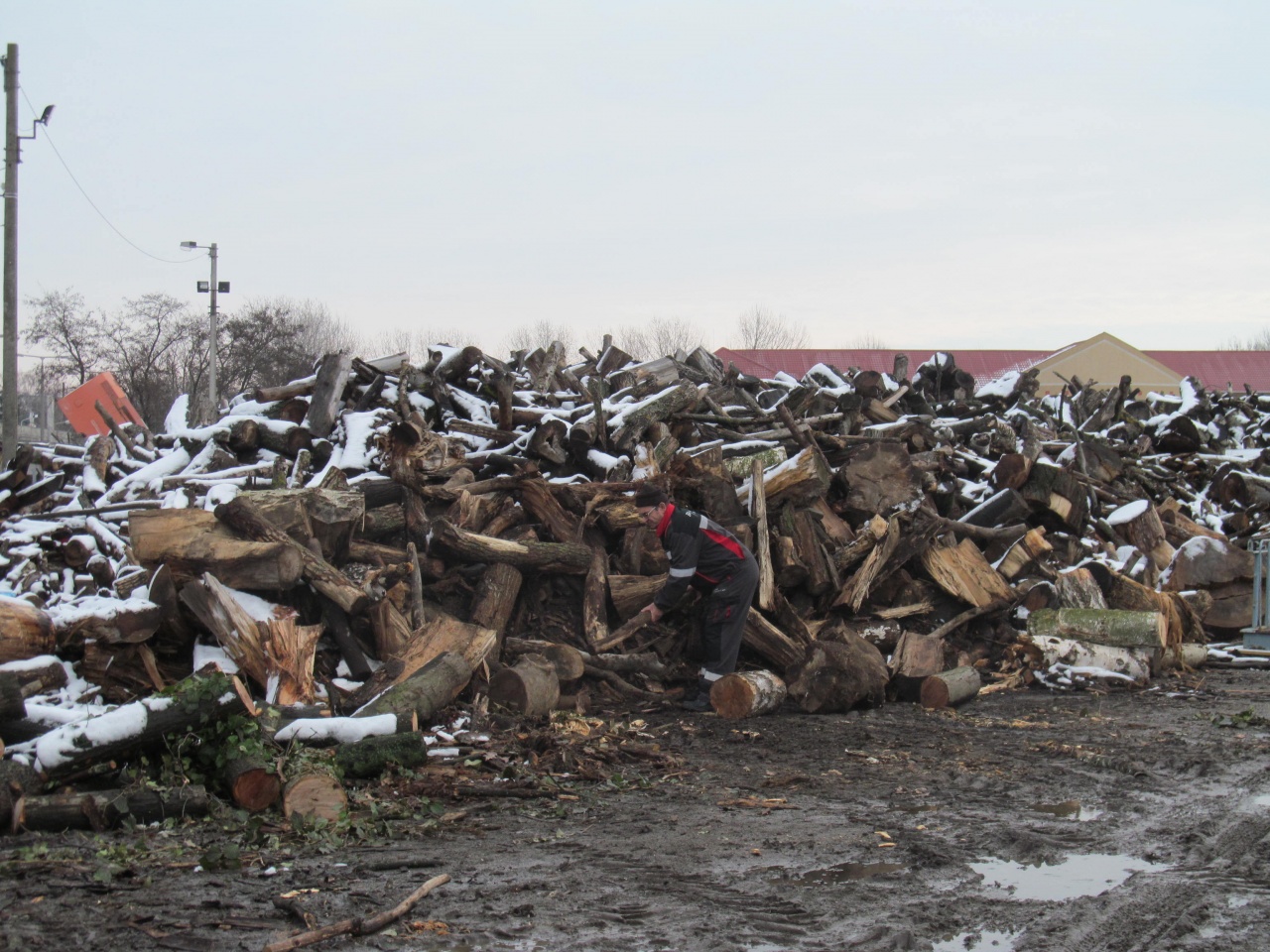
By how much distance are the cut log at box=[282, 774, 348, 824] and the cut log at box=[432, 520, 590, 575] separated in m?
3.16

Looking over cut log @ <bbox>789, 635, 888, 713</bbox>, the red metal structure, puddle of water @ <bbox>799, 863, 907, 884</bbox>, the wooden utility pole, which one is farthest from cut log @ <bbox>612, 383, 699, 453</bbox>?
the wooden utility pole

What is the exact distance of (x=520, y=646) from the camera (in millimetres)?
7695

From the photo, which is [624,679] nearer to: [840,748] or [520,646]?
[520,646]

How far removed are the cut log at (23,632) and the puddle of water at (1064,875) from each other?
16.4 ft

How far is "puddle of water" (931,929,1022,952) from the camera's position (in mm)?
3273

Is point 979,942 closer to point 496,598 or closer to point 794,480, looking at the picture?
point 496,598

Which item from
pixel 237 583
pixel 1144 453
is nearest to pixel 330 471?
pixel 237 583

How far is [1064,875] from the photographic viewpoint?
4.03 m

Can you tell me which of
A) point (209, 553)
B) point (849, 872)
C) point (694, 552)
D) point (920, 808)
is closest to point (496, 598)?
point (694, 552)

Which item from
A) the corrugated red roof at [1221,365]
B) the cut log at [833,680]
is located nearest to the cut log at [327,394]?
the cut log at [833,680]

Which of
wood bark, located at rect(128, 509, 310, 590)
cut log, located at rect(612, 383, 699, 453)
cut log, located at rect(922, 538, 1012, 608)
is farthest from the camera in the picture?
cut log, located at rect(612, 383, 699, 453)

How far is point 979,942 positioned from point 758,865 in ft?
3.33

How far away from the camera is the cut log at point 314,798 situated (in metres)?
4.66

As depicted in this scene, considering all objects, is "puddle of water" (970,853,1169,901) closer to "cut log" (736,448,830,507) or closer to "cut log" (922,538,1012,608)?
"cut log" (736,448,830,507)
